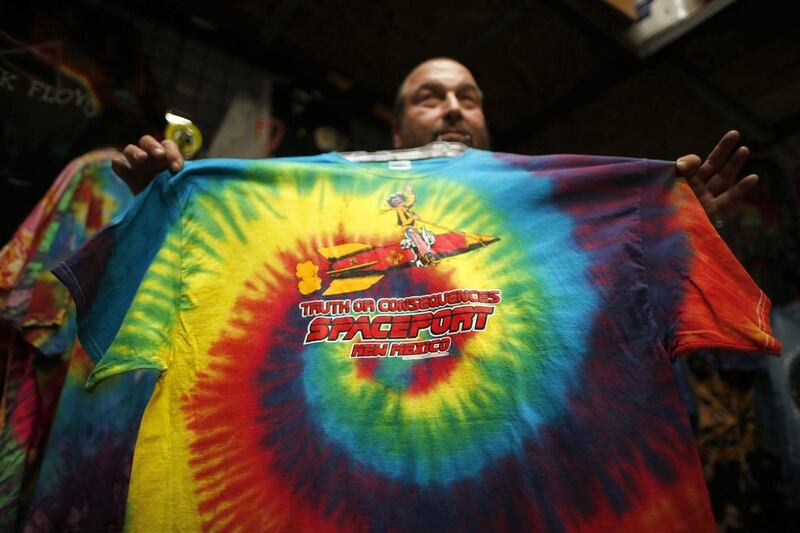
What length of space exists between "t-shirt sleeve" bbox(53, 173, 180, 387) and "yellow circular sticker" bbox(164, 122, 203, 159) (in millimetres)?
A: 630

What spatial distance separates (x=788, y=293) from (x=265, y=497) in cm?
196

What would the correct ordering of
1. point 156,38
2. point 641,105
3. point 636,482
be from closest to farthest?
point 636,482 < point 156,38 < point 641,105

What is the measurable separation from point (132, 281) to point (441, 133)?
862mm

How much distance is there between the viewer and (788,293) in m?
1.84

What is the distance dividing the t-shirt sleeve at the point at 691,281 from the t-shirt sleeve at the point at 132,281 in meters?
0.85

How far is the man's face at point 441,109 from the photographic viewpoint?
1404 millimetres

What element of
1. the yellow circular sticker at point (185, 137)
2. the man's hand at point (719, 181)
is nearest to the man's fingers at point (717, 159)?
the man's hand at point (719, 181)

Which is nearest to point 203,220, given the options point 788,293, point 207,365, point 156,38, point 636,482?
point 207,365

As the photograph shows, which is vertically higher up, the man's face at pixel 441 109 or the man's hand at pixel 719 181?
the man's face at pixel 441 109

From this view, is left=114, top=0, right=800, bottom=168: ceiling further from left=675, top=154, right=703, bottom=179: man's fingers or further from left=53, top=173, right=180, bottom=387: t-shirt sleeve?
left=53, top=173, right=180, bottom=387: t-shirt sleeve

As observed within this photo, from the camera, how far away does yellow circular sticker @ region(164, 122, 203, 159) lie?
61.5 inches

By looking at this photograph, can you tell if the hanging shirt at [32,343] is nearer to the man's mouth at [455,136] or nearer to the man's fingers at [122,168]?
the man's fingers at [122,168]

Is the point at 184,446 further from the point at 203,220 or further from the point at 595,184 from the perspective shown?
the point at 595,184

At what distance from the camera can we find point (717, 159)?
0.96 meters
